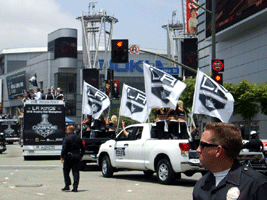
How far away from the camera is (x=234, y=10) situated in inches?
1645

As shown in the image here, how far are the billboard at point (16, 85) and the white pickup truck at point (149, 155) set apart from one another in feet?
291

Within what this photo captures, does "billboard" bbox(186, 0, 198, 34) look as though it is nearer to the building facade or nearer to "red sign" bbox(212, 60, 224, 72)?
the building facade

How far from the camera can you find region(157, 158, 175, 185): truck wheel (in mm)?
Answer: 13773

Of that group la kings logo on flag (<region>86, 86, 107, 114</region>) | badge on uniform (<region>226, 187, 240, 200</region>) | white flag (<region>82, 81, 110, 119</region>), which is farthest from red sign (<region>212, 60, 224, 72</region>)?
Answer: badge on uniform (<region>226, 187, 240, 200</region>)

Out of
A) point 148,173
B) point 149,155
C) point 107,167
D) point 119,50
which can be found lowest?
point 148,173

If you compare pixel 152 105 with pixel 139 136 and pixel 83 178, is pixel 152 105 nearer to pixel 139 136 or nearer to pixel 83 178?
pixel 139 136

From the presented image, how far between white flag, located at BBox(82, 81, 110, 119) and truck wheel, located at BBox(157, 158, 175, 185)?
9878 mm

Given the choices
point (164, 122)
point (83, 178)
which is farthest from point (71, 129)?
point (83, 178)

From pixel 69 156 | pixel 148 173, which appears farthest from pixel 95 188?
pixel 148 173

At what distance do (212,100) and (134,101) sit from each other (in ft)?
20.2

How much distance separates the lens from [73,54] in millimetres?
96062

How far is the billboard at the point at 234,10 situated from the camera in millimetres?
38219

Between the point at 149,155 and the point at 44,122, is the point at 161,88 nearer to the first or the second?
the point at 149,155

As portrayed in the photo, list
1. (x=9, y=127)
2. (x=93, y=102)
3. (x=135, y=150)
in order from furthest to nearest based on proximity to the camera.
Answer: (x=9, y=127) < (x=93, y=102) < (x=135, y=150)
